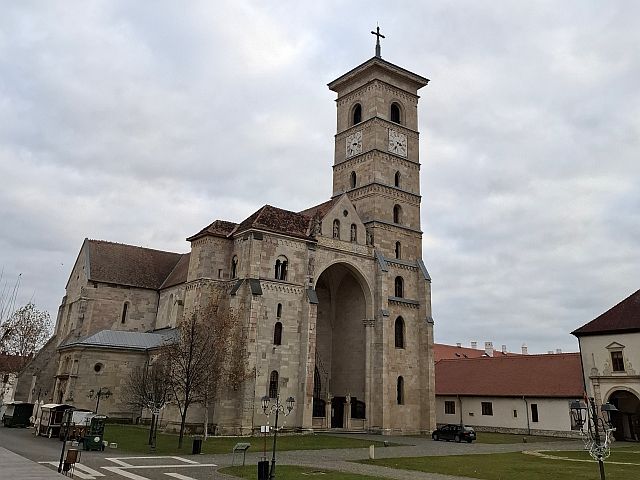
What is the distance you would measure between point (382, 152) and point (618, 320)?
23.8 metres

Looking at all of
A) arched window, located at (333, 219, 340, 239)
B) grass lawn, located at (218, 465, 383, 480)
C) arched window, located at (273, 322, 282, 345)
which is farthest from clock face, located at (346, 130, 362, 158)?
grass lawn, located at (218, 465, 383, 480)

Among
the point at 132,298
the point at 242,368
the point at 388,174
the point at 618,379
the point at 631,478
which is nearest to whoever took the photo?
the point at 631,478

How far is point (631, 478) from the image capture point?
19641 mm

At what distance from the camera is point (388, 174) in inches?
1987

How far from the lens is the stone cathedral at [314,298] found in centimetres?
3988

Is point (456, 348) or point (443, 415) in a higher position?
point (456, 348)

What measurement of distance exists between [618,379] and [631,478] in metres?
23.8

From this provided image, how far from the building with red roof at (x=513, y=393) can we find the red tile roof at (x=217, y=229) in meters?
28.2

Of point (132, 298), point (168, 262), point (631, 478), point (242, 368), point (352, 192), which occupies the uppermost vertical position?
point (352, 192)

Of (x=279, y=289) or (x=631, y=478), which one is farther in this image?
(x=279, y=289)

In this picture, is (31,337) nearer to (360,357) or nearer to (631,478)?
(360,357)

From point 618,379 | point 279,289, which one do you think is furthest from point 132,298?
point 618,379

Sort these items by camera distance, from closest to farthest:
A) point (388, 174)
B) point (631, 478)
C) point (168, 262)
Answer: point (631, 478) < point (388, 174) < point (168, 262)

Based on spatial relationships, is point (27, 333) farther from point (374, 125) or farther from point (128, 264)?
point (374, 125)
